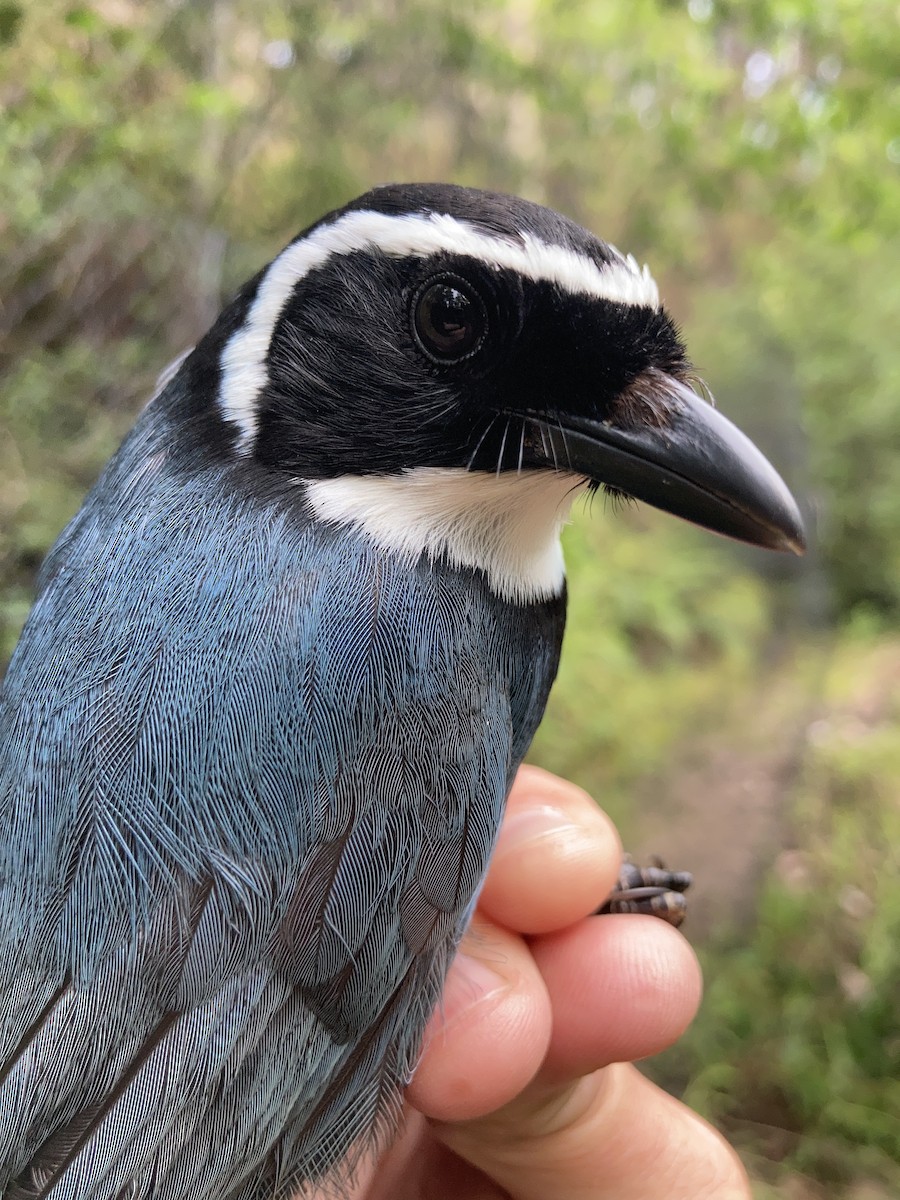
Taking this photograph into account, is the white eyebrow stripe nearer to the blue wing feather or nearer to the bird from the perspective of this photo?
the bird

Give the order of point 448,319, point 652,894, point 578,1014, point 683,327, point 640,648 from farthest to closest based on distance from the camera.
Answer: point 640,648, point 683,327, point 652,894, point 578,1014, point 448,319

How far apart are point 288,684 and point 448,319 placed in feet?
1.66

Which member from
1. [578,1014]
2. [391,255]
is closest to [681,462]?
[391,255]

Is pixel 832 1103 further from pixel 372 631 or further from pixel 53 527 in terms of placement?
pixel 53 527

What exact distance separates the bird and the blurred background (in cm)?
75

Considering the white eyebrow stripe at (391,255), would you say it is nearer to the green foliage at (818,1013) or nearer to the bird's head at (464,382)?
the bird's head at (464,382)

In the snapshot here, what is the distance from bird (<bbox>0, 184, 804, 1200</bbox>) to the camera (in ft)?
3.53

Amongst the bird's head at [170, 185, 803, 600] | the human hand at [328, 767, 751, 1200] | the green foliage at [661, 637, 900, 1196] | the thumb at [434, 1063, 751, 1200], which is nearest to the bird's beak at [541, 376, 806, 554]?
the bird's head at [170, 185, 803, 600]

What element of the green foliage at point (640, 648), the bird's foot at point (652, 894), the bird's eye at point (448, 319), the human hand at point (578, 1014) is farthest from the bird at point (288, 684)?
the green foliage at point (640, 648)

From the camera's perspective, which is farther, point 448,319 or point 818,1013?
point 818,1013

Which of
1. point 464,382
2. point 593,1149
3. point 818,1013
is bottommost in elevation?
point 818,1013

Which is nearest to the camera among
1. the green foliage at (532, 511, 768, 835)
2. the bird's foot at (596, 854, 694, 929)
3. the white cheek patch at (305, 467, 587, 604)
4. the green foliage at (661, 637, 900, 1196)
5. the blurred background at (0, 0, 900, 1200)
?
the white cheek patch at (305, 467, 587, 604)

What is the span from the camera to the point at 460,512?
3.92ft

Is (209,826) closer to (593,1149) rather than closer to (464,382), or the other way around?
(464,382)
